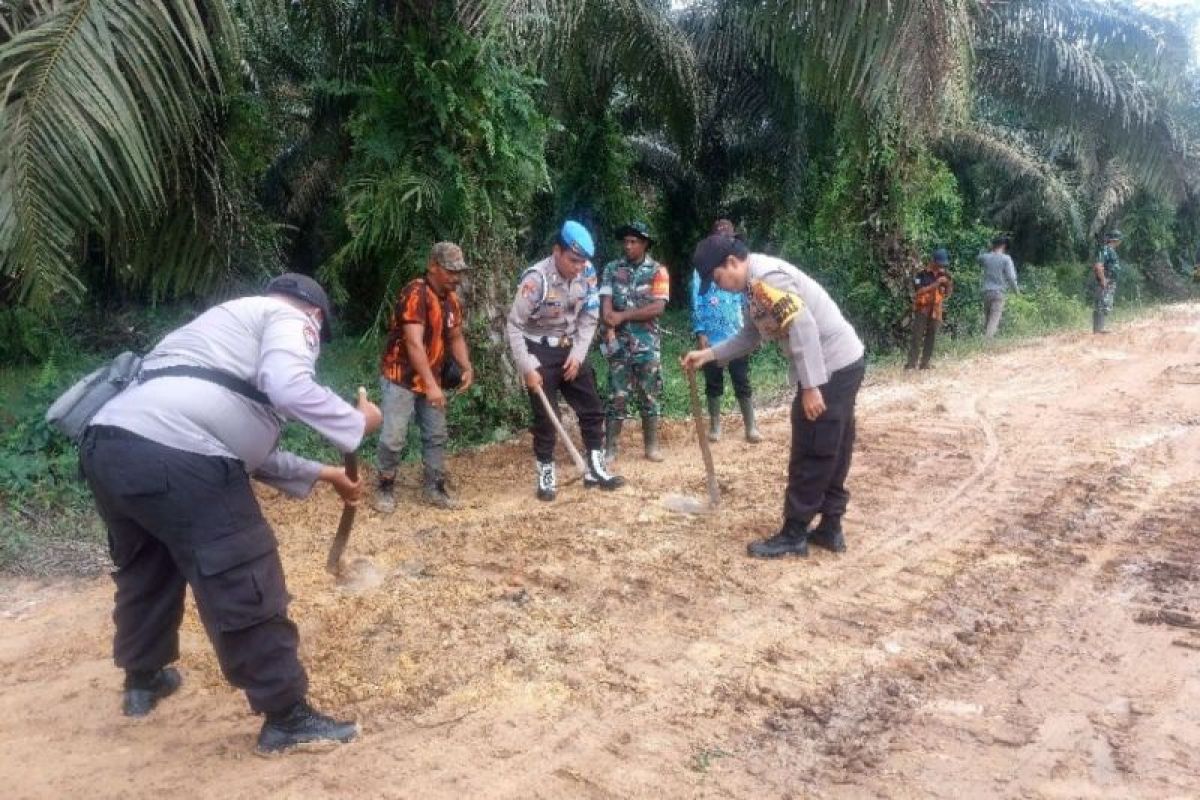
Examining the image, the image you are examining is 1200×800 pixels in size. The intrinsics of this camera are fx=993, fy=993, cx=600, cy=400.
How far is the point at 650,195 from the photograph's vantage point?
51.7 ft

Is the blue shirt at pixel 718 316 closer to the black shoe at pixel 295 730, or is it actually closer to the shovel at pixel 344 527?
the shovel at pixel 344 527

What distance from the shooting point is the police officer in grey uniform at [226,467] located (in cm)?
296

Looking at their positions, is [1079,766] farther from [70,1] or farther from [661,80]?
[661,80]

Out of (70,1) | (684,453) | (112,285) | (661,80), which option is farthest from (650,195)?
(70,1)

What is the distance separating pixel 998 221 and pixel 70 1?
62.7 feet

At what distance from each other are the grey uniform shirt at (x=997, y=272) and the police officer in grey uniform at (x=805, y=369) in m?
9.12

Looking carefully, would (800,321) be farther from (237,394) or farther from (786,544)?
(237,394)

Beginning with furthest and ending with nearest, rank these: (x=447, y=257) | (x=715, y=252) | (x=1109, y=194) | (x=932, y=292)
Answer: (x=1109, y=194) < (x=932, y=292) < (x=447, y=257) < (x=715, y=252)

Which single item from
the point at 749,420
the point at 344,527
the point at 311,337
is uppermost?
the point at 311,337

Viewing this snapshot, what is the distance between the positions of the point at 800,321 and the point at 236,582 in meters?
2.77

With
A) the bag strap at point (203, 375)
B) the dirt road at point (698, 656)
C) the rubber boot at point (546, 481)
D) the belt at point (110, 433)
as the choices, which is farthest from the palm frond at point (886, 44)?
the belt at point (110, 433)

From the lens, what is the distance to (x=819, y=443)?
4.75 metres

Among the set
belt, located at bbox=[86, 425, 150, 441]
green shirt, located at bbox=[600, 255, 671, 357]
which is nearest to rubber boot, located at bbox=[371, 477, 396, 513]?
green shirt, located at bbox=[600, 255, 671, 357]

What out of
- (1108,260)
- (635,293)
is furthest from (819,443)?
(1108,260)
